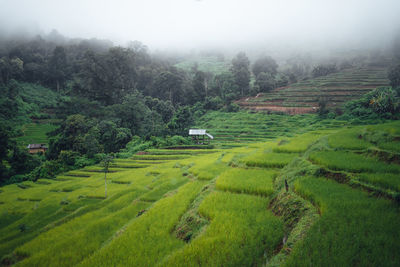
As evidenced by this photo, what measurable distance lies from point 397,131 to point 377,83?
34.1 meters

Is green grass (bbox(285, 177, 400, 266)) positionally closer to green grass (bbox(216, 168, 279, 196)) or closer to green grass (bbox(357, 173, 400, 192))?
green grass (bbox(357, 173, 400, 192))

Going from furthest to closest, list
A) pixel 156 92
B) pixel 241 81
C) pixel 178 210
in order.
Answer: pixel 156 92
pixel 241 81
pixel 178 210

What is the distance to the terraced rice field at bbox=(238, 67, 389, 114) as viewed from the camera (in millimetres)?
30953

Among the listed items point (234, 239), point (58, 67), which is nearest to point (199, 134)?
point (234, 239)

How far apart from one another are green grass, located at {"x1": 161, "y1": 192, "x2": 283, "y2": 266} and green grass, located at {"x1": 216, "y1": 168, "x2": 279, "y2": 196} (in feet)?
3.22

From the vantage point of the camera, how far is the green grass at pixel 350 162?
5254 millimetres

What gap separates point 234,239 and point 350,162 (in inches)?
188

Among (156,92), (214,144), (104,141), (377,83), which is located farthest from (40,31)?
→ (377,83)

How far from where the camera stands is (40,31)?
70438mm

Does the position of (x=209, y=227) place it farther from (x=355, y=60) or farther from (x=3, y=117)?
(x=355, y=60)

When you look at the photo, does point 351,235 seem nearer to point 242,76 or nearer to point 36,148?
point 36,148

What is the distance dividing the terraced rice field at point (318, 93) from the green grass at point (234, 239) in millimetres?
30056

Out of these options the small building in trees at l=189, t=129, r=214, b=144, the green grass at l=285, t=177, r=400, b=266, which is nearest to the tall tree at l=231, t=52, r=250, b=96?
the small building in trees at l=189, t=129, r=214, b=144

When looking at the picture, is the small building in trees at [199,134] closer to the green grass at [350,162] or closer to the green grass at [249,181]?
the green grass at [249,181]
